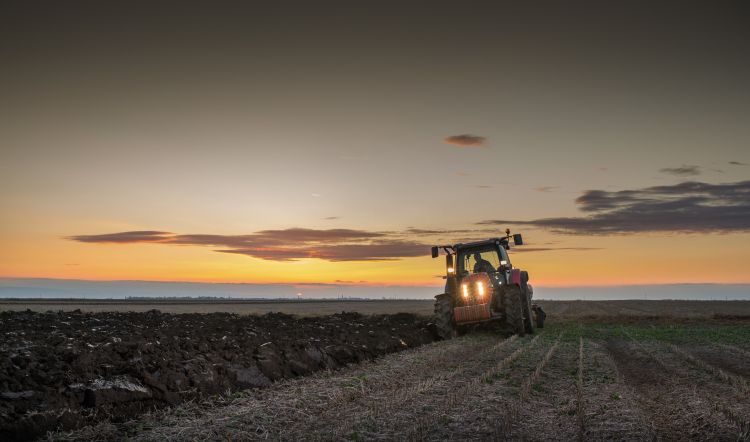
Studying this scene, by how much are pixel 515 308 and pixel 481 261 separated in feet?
8.52

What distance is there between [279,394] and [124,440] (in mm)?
3440

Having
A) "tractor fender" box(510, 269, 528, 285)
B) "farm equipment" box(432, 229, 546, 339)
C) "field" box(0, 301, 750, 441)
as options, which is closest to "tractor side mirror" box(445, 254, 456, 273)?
"farm equipment" box(432, 229, 546, 339)

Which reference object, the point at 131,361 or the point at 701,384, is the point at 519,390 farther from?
the point at 131,361

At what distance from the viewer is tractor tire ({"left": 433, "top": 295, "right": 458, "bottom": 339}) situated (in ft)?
71.2

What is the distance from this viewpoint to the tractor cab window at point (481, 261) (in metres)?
22.9

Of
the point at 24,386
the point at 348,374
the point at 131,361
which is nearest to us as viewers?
the point at 24,386

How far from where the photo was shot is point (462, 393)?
1052 centimetres

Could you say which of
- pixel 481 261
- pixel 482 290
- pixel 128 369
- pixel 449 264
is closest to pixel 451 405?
pixel 128 369

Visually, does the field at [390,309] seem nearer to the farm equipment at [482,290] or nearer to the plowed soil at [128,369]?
the farm equipment at [482,290]

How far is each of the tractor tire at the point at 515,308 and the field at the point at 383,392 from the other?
385 centimetres

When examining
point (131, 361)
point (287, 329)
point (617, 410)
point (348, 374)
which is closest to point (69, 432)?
point (131, 361)

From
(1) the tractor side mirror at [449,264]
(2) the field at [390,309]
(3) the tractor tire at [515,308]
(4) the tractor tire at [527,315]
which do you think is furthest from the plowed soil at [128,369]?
(2) the field at [390,309]

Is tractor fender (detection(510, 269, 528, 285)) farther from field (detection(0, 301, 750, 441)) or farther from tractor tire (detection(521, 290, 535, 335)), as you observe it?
field (detection(0, 301, 750, 441))

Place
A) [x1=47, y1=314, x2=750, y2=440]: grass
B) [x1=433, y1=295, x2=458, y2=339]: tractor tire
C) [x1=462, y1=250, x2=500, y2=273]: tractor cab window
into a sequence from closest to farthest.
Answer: [x1=47, y1=314, x2=750, y2=440]: grass → [x1=433, y1=295, x2=458, y2=339]: tractor tire → [x1=462, y1=250, x2=500, y2=273]: tractor cab window
